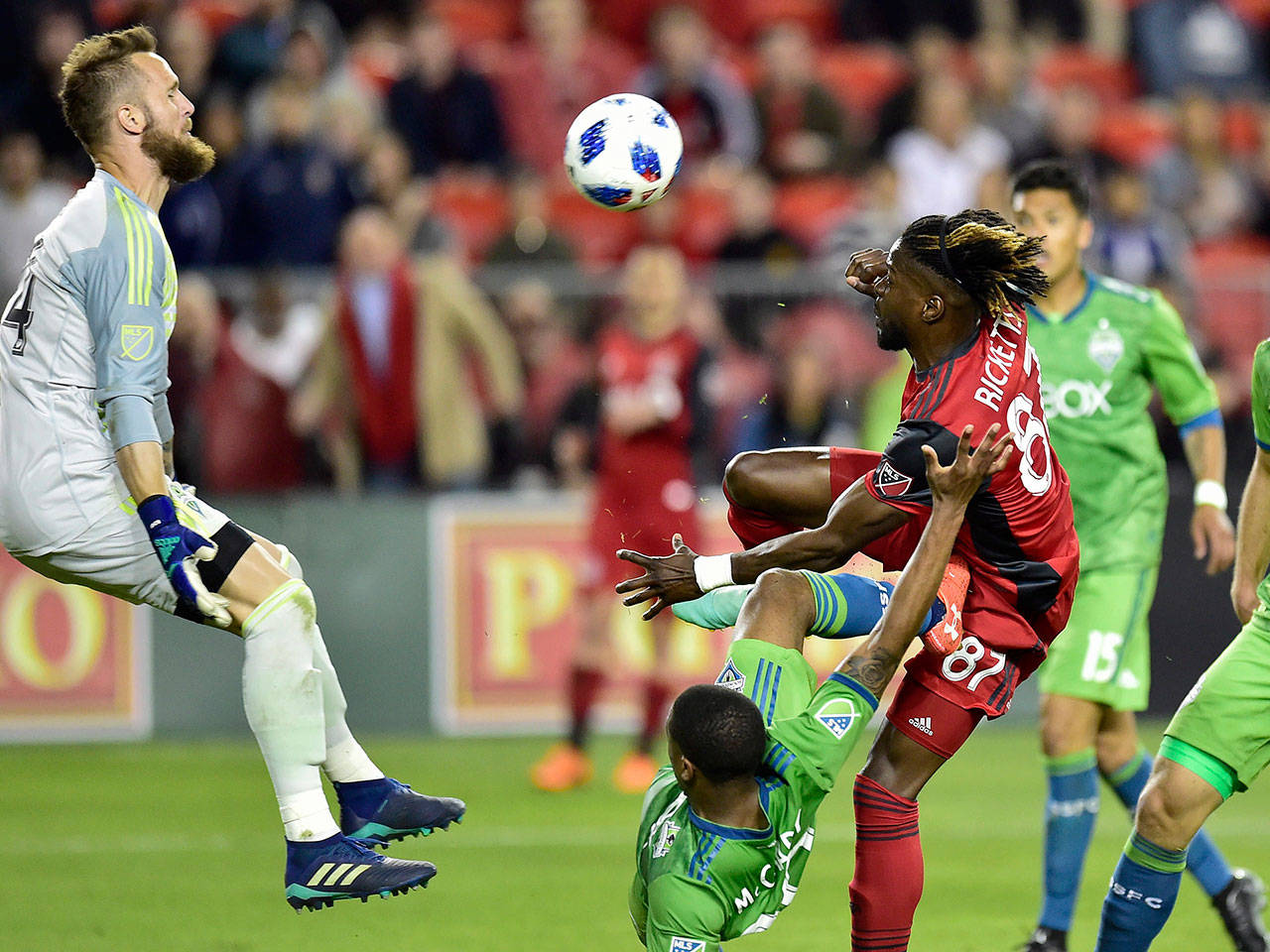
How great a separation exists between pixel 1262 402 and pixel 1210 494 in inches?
55.6

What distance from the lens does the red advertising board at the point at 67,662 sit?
1045cm

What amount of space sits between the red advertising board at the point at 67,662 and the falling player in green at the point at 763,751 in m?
6.63

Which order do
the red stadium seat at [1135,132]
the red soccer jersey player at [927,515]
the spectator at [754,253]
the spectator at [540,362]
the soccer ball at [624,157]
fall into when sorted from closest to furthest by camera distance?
the red soccer jersey player at [927,515], the soccer ball at [624,157], the spectator at [540,362], the spectator at [754,253], the red stadium seat at [1135,132]

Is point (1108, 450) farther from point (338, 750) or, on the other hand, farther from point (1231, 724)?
point (338, 750)

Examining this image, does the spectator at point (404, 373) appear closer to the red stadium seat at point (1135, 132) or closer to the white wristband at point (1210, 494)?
the white wristband at point (1210, 494)

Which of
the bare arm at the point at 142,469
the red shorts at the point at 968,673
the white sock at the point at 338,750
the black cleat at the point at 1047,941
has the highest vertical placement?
the bare arm at the point at 142,469

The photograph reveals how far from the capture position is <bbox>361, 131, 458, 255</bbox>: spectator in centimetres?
1179

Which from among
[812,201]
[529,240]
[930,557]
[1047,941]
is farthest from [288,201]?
[930,557]

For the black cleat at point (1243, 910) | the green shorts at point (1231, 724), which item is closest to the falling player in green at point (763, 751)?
the green shorts at point (1231, 724)

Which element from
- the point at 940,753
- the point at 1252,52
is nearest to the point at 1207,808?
the point at 940,753

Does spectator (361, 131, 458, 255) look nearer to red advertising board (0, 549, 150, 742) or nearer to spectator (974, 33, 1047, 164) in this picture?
red advertising board (0, 549, 150, 742)

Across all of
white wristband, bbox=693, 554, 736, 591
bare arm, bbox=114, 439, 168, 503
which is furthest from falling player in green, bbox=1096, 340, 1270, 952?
bare arm, bbox=114, 439, 168, 503

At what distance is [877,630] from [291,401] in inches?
274

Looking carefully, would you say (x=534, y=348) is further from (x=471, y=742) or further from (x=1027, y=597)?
(x=1027, y=597)
